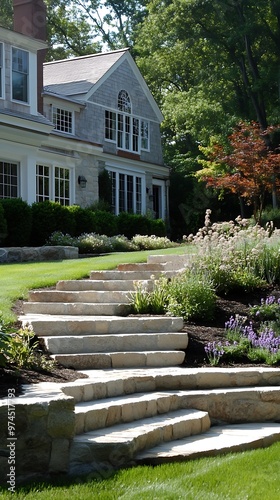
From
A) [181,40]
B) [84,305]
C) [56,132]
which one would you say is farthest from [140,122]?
[84,305]

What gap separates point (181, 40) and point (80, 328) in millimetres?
21866

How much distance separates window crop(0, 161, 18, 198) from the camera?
64.2 feet

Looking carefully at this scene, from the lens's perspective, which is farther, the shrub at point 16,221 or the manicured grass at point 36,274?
the shrub at point 16,221

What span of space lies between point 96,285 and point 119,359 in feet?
8.84

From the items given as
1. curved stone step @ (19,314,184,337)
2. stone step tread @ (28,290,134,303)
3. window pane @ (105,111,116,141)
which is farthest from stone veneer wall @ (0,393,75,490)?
window pane @ (105,111,116,141)

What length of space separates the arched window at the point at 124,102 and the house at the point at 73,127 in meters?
0.04

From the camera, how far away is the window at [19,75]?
19.5m

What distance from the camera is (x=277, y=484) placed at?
16.4 ft

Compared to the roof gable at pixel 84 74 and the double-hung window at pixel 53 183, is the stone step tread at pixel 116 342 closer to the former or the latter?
Result: the double-hung window at pixel 53 183

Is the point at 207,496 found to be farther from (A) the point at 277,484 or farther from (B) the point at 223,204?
(B) the point at 223,204

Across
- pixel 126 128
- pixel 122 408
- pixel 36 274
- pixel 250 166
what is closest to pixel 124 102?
pixel 126 128

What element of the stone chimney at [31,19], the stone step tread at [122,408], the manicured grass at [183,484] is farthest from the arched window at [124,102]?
the manicured grass at [183,484]

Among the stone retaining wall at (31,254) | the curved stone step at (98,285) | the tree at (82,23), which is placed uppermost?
the tree at (82,23)

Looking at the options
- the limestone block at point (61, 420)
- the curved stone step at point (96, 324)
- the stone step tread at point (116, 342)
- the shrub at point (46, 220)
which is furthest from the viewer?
the shrub at point (46, 220)
